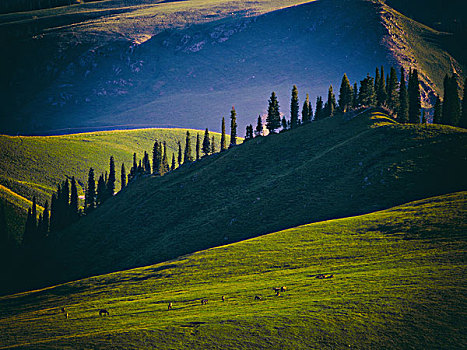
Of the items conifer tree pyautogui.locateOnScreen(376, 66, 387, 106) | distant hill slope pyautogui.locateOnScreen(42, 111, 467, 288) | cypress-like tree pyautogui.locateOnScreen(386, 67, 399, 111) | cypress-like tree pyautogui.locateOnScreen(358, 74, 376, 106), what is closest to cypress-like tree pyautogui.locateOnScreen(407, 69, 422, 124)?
distant hill slope pyautogui.locateOnScreen(42, 111, 467, 288)

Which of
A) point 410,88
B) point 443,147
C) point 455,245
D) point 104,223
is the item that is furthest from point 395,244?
point 104,223

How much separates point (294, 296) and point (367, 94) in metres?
117

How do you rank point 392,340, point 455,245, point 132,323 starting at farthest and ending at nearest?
1. point 455,245
2. point 132,323
3. point 392,340

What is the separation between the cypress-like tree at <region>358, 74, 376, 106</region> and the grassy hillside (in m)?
75.0

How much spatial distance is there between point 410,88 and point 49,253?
395 feet

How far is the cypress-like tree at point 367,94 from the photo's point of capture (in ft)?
556

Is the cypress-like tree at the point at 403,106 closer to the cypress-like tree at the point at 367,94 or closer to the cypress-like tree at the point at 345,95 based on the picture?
the cypress-like tree at the point at 367,94

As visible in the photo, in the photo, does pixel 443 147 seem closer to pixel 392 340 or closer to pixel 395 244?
pixel 395 244

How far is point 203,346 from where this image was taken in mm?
56562

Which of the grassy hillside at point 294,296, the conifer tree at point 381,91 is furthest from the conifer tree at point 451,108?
the grassy hillside at point 294,296

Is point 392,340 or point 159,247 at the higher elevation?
point 392,340

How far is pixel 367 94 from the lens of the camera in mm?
170750

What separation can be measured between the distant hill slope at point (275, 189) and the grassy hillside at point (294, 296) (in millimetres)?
10882

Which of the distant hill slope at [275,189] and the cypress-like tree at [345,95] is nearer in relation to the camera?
the distant hill slope at [275,189]
